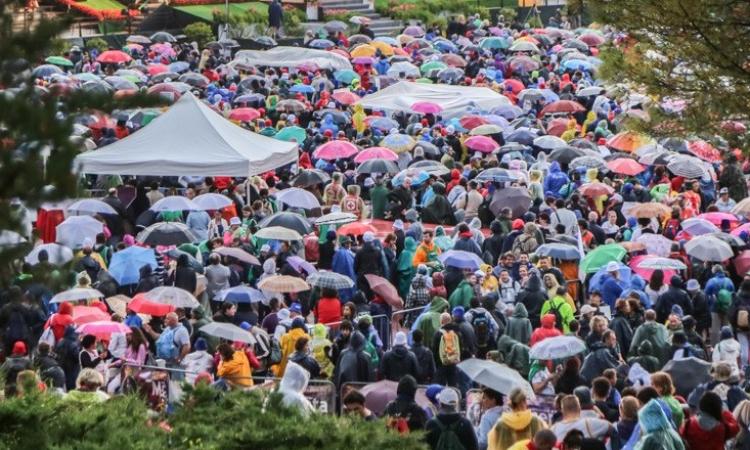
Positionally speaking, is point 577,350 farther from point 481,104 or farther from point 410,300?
point 481,104

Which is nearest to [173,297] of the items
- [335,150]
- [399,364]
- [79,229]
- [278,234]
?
[399,364]

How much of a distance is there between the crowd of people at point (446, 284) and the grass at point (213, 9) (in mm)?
21622

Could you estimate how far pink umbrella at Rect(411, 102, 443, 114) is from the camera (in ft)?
104

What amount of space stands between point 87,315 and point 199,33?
34549 millimetres

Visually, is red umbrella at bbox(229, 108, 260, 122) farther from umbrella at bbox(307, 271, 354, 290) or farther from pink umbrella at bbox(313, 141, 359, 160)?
umbrella at bbox(307, 271, 354, 290)

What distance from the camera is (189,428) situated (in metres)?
9.29

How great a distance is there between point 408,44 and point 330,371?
3163 centimetres

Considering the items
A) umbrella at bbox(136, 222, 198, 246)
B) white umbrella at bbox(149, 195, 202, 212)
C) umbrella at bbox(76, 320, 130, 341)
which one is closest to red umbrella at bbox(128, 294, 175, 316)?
umbrella at bbox(76, 320, 130, 341)

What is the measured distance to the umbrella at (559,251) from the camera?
18.6m

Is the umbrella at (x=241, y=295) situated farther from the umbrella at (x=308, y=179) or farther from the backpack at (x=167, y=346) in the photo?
the umbrella at (x=308, y=179)

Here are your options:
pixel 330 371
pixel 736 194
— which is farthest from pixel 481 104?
pixel 330 371

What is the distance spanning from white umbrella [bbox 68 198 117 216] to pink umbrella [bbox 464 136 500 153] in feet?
28.4

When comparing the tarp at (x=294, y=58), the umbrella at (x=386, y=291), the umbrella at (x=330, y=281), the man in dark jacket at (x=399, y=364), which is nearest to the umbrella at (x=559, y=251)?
the umbrella at (x=386, y=291)

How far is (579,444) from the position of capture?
10.8m
